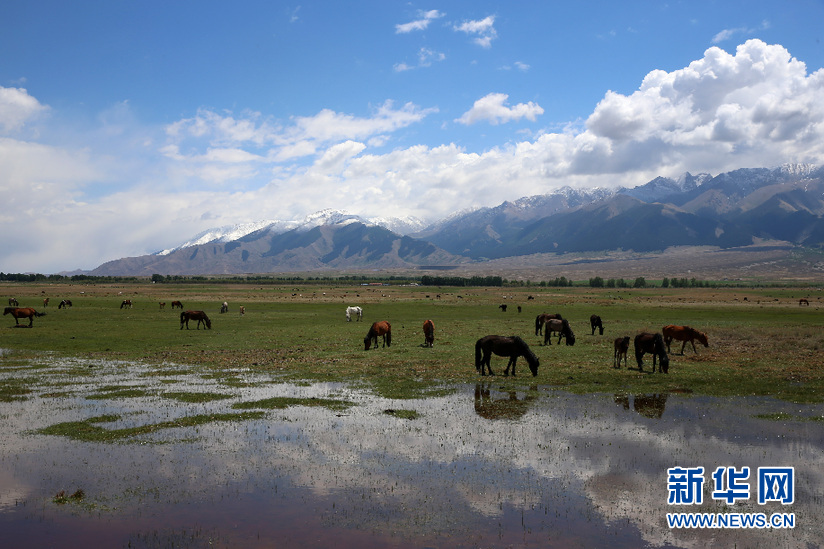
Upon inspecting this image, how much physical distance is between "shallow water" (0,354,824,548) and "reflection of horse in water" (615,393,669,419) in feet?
0.49

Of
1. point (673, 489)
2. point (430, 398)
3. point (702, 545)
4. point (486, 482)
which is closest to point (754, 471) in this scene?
point (673, 489)

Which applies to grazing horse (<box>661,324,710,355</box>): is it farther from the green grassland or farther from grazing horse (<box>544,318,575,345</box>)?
grazing horse (<box>544,318,575,345</box>)

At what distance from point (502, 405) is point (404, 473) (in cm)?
772

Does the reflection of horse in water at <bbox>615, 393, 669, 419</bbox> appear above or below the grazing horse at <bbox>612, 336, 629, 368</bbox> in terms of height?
below

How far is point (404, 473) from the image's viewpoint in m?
13.1

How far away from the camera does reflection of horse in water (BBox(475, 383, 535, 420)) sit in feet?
60.8

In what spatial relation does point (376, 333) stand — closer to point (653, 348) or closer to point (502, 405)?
point (502, 405)

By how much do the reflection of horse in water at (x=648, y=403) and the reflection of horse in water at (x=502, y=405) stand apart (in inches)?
139

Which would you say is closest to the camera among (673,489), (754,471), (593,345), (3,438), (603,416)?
(673,489)

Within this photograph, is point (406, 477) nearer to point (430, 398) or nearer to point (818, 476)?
point (430, 398)

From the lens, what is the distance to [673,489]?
12.2 metres

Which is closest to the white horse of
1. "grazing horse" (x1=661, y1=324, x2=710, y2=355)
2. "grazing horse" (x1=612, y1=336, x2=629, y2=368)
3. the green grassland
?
the green grassland

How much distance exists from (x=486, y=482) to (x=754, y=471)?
23.1ft

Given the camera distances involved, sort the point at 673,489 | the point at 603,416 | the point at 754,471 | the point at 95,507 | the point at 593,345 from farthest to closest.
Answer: the point at 593,345 → the point at 603,416 → the point at 754,471 → the point at 673,489 → the point at 95,507
